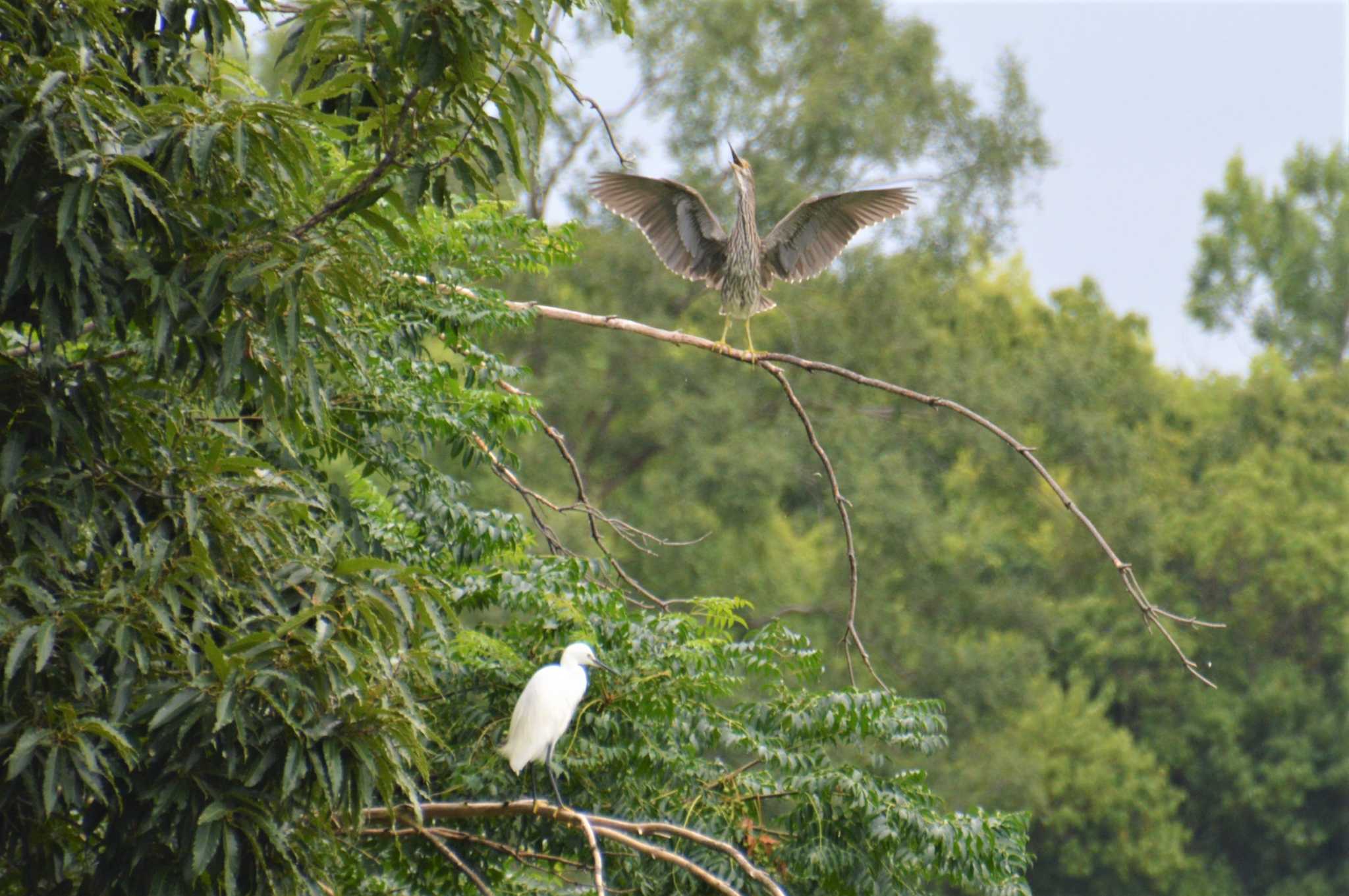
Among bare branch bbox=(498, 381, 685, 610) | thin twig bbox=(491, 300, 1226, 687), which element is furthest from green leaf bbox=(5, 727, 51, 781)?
bare branch bbox=(498, 381, 685, 610)

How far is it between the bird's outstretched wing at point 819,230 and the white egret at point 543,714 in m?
2.03

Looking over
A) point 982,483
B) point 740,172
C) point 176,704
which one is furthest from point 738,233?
point 982,483

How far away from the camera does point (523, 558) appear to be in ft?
16.5

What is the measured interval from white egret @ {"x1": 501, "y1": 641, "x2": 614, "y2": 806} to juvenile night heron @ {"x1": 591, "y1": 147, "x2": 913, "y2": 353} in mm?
1780

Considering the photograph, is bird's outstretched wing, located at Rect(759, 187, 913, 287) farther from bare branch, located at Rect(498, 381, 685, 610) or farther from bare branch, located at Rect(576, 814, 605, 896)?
bare branch, located at Rect(576, 814, 605, 896)

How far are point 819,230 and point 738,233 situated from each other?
352 millimetres

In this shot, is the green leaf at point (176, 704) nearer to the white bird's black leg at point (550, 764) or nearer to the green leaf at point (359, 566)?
the green leaf at point (359, 566)

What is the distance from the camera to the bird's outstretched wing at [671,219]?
5.82 metres

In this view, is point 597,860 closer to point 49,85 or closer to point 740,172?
point 49,85

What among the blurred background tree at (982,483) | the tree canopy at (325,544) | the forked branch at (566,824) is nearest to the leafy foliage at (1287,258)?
the blurred background tree at (982,483)

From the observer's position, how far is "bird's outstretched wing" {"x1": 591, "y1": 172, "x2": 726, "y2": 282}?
5820 millimetres

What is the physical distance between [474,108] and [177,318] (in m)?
0.67

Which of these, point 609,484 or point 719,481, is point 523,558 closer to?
point 719,481

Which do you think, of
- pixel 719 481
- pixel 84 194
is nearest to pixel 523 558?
pixel 84 194
